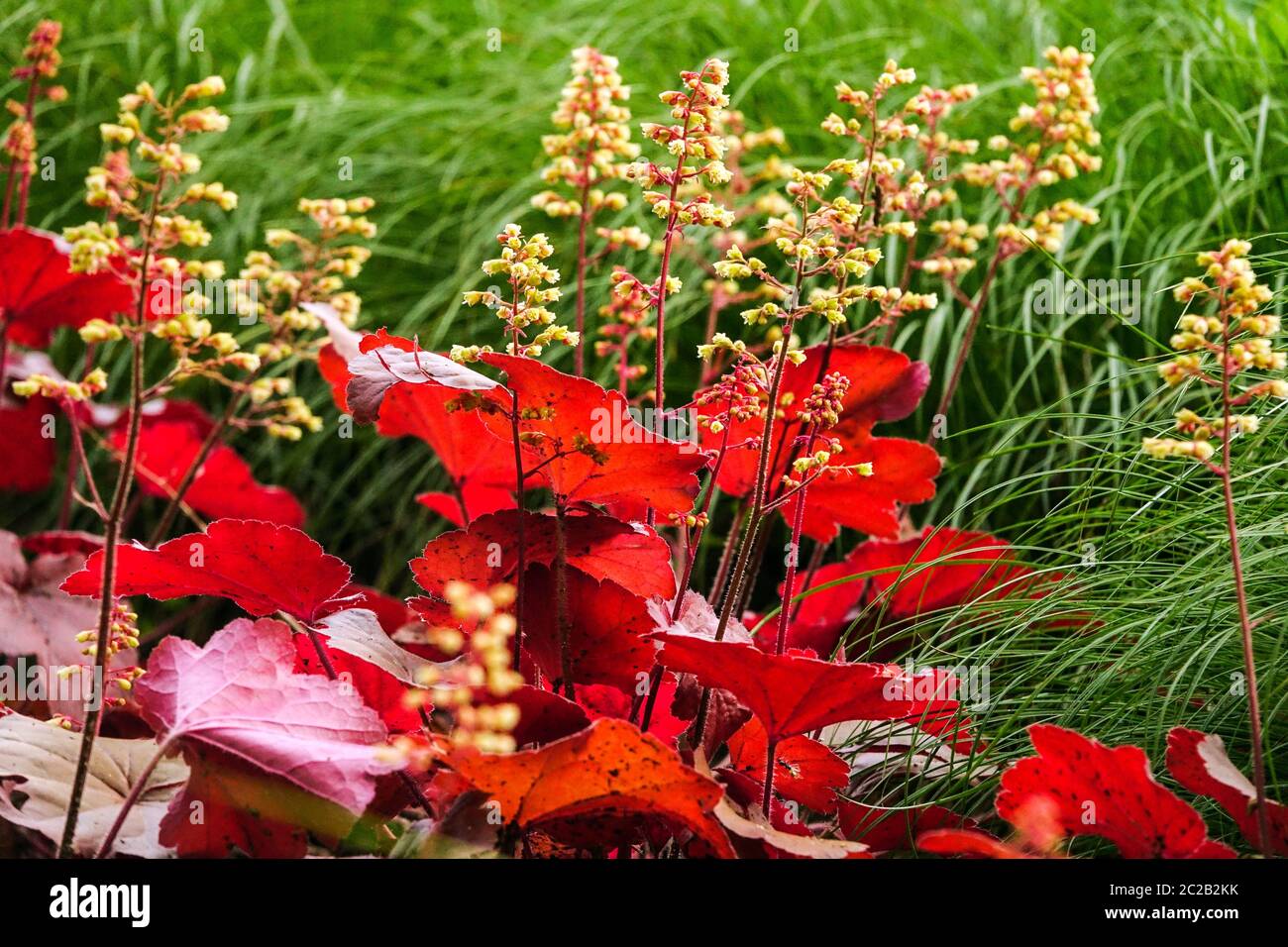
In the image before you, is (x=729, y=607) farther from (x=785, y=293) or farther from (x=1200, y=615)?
(x=1200, y=615)

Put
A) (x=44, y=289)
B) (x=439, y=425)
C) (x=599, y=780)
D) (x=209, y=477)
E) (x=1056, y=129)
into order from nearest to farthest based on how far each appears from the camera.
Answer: (x=599, y=780), (x=439, y=425), (x=1056, y=129), (x=44, y=289), (x=209, y=477)

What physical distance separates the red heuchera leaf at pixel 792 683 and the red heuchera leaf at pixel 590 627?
0.12m

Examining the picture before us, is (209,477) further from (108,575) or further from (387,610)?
(108,575)

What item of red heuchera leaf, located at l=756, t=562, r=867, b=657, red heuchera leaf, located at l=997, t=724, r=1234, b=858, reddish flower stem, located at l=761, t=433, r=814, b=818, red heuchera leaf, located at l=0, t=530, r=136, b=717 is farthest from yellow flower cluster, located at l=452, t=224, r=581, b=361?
red heuchera leaf, located at l=0, t=530, r=136, b=717

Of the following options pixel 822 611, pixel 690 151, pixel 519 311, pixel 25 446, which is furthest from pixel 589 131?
pixel 25 446

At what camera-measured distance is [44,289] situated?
1.64m

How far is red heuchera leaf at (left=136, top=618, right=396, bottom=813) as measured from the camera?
0.79 m

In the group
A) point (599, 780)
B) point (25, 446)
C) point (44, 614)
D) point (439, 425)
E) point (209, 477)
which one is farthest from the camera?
point (25, 446)

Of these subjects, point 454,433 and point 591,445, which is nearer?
point 591,445

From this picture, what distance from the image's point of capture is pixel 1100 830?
0.83 meters

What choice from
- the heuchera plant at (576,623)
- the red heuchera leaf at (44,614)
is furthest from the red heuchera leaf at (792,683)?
the red heuchera leaf at (44,614)

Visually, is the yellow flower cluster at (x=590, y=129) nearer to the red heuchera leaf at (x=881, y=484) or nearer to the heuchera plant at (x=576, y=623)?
the heuchera plant at (x=576, y=623)

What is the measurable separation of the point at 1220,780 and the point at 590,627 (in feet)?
1.55

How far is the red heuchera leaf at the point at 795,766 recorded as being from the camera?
3.20 feet
